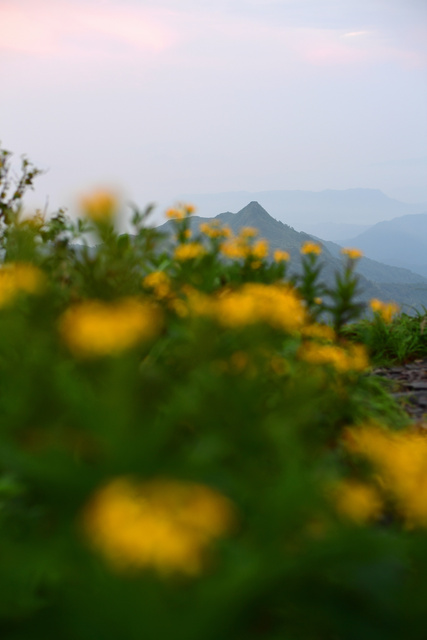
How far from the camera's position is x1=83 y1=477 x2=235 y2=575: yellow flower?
0.61 meters

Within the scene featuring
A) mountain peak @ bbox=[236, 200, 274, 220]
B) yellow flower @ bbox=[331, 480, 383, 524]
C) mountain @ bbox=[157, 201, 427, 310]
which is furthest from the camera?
mountain peak @ bbox=[236, 200, 274, 220]

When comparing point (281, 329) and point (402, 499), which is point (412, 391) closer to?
point (281, 329)

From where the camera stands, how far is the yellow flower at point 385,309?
14.6 ft

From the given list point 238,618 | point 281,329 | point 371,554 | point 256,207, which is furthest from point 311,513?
point 256,207

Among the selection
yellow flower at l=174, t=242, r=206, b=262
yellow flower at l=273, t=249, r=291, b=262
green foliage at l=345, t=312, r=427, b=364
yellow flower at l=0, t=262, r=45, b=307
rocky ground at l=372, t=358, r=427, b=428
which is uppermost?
yellow flower at l=273, t=249, r=291, b=262

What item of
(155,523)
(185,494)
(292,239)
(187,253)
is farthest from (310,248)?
(292,239)

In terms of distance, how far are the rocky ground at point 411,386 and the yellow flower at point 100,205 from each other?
1.91 m

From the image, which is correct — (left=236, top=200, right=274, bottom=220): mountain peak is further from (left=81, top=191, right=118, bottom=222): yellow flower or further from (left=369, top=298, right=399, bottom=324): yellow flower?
(left=81, top=191, right=118, bottom=222): yellow flower

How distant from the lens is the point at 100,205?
183cm

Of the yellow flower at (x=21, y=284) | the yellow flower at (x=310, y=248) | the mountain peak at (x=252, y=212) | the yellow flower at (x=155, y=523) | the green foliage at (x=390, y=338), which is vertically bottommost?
the green foliage at (x=390, y=338)

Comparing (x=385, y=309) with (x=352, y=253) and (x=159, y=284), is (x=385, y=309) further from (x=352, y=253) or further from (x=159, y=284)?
(x=159, y=284)


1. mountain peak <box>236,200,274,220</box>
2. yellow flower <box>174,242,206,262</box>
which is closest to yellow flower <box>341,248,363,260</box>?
yellow flower <box>174,242,206,262</box>

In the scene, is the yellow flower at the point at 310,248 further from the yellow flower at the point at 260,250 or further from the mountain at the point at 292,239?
the mountain at the point at 292,239

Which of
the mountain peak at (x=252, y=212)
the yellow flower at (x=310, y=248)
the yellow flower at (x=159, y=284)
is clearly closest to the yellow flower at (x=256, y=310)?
the yellow flower at (x=159, y=284)
